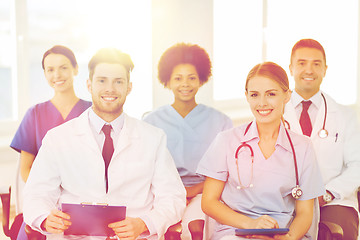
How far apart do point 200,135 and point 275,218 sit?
0.84 metres

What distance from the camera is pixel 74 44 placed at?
3.63 metres

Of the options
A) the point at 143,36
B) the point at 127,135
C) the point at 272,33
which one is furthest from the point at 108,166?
the point at 272,33

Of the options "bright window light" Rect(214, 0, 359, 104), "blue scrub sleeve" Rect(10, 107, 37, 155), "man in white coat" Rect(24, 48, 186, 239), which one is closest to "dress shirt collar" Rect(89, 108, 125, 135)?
"man in white coat" Rect(24, 48, 186, 239)

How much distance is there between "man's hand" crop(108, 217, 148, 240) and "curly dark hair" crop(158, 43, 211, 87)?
1.02m

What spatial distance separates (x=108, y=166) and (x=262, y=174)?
0.58 meters

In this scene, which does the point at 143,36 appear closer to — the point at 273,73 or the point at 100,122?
the point at 100,122

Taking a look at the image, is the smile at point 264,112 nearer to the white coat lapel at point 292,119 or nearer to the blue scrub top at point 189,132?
the white coat lapel at point 292,119

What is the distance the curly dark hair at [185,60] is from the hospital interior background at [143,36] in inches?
7.5

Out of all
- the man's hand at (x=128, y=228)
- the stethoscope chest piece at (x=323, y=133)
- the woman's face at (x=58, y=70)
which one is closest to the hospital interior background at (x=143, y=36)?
the woman's face at (x=58, y=70)

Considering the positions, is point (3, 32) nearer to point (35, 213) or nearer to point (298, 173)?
point (35, 213)

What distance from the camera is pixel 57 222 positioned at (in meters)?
1.66

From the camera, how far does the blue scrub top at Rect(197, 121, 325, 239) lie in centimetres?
178

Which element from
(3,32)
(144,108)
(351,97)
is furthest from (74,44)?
(351,97)

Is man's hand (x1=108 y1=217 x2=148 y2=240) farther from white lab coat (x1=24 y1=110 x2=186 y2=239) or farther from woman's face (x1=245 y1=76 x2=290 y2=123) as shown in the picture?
woman's face (x1=245 y1=76 x2=290 y2=123)
